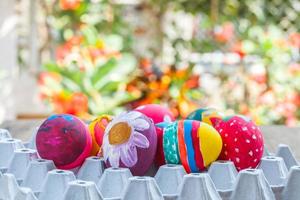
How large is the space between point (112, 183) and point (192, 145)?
0.47 feet

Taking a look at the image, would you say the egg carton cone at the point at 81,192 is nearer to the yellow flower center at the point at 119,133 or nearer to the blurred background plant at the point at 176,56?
the yellow flower center at the point at 119,133

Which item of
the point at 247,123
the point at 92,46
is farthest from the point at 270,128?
the point at 92,46

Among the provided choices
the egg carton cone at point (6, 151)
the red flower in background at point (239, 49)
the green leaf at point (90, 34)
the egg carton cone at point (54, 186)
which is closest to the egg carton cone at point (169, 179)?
the egg carton cone at point (54, 186)

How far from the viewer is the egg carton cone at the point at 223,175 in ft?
2.84

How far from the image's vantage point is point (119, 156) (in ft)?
2.93

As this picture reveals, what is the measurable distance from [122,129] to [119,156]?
4 cm

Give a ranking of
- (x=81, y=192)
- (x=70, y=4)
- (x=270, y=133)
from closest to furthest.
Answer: (x=81, y=192), (x=270, y=133), (x=70, y=4)

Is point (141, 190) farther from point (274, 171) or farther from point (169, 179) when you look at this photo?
point (274, 171)

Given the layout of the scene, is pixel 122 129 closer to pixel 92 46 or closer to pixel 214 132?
pixel 214 132

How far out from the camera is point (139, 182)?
770 millimetres

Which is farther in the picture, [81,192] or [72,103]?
[72,103]

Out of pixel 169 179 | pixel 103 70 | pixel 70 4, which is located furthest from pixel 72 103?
pixel 169 179

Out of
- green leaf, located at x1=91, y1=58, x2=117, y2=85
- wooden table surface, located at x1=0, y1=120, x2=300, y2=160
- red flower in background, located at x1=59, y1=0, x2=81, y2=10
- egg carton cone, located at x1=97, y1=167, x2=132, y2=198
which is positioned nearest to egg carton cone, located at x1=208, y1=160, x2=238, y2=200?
egg carton cone, located at x1=97, y1=167, x2=132, y2=198

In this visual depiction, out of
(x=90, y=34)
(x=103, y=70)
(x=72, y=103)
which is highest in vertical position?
(x=90, y=34)
